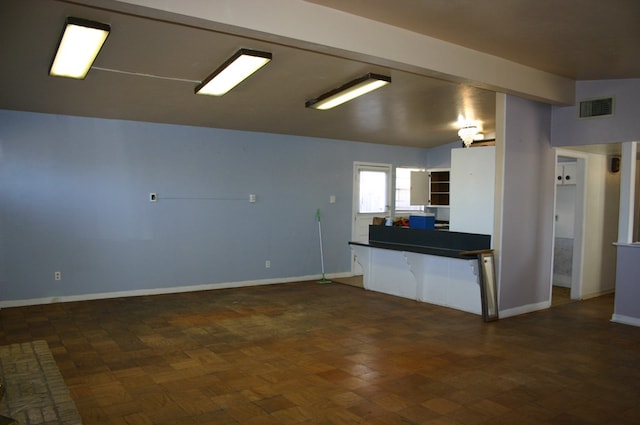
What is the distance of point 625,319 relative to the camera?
17.7ft

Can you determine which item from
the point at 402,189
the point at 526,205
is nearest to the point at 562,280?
the point at 526,205

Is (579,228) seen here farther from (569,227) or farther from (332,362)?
(332,362)

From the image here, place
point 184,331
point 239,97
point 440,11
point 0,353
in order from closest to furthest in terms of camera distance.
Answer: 1. point 440,11
2. point 0,353
3. point 184,331
4. point 239,97

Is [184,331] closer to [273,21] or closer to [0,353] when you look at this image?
[0,353]

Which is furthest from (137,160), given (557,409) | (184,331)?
(557,409)

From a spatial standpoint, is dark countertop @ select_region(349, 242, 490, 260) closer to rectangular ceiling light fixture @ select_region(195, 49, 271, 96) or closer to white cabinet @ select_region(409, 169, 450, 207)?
white cabinet @ select_region(409, 169, 450, 207)

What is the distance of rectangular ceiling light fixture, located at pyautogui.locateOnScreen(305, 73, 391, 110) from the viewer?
4816mm

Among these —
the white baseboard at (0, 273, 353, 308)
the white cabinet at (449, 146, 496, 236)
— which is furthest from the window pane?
the white cabinet at (449, 146, 496, 236)

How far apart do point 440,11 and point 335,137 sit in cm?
475

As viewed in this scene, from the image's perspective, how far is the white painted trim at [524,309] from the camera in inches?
219

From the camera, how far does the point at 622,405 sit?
3.19 m

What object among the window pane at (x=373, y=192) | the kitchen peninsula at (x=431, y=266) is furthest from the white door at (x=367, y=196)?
the kitchen peninsula at (x=431, y=266)

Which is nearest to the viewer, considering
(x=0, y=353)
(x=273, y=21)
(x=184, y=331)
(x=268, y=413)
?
(x=268, y=413)

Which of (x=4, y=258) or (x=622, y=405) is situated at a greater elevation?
(x=4, y=258)
